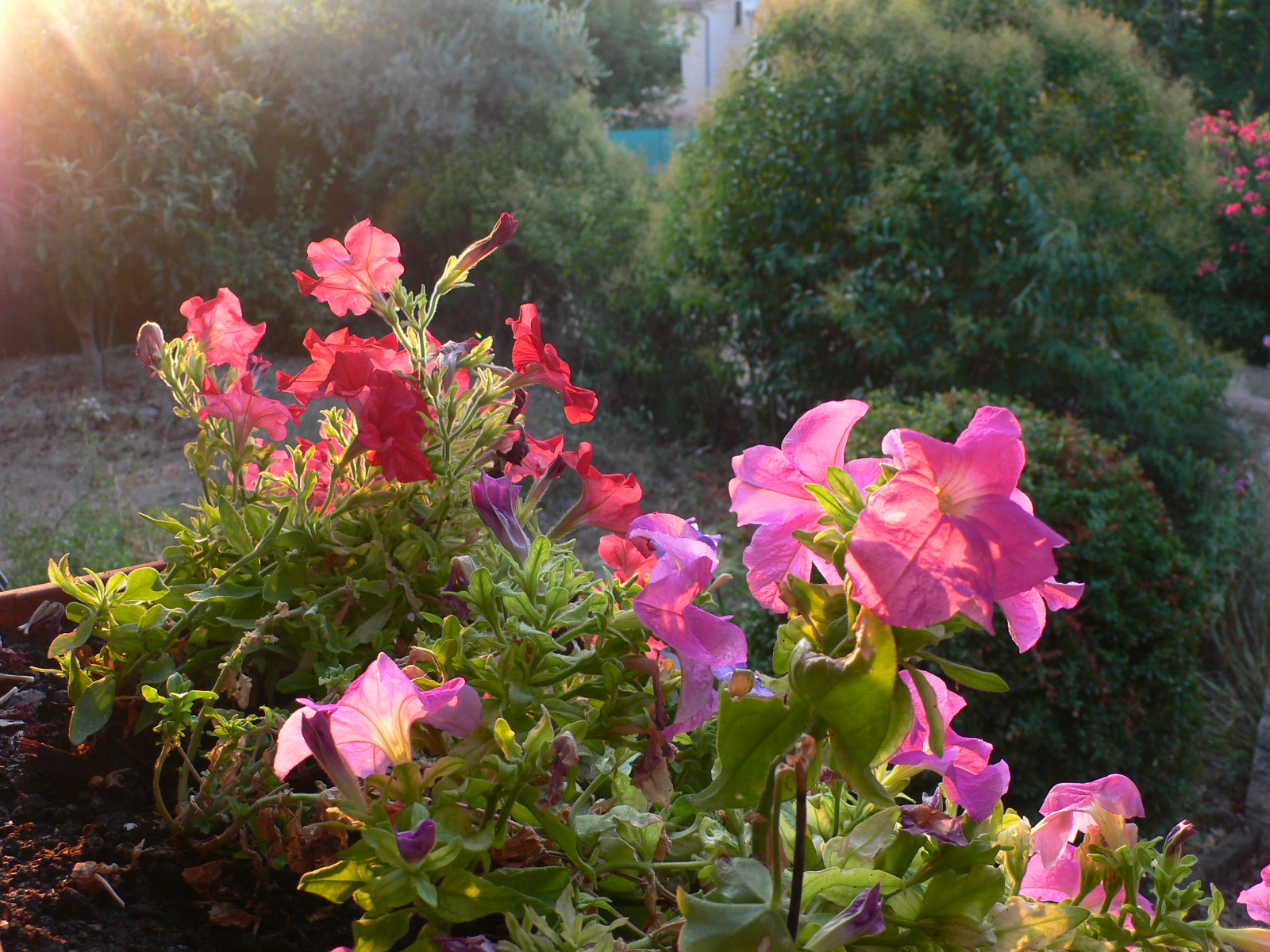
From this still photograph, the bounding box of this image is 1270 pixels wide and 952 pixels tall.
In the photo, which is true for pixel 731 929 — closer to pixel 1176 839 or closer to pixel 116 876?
pixel 1176 839

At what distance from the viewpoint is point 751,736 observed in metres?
0.45

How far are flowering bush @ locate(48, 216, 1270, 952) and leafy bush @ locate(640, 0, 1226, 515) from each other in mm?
3745

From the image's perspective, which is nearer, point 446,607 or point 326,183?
point 446,607

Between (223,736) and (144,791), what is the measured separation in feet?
0.41

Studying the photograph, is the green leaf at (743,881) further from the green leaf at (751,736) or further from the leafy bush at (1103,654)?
the leafy bush at (1103,654)

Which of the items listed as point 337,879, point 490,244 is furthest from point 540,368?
point 337,879

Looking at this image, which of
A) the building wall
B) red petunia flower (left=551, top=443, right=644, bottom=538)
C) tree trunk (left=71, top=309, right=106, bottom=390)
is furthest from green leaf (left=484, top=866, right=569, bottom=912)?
the building wall

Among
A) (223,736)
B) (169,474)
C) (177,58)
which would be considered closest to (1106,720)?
(223,736)

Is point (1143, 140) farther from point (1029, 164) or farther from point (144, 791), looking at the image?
point (144, 791)

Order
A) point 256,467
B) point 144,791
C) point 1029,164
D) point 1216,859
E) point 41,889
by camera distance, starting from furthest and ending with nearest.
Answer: point 1029,164, point 1216,859, point 256,467, point 144,791, point 41,889

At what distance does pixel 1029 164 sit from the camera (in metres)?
4.30

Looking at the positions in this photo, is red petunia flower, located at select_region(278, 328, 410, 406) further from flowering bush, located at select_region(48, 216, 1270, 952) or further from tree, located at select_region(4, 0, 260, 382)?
tree, located at select_region(4, 0, 260, 382)

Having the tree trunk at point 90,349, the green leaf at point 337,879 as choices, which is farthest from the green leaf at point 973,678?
the tree trunk at point 90,349

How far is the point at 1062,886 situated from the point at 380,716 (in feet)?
1.42
